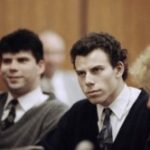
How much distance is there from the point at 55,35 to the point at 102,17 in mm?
471

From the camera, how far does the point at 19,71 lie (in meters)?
3.02

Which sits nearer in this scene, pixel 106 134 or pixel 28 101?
pixel 106 134

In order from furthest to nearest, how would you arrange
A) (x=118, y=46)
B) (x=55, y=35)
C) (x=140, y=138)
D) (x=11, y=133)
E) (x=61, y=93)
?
1. (x=55, y=35)
2. (x=61, y=93)
3. (x=11, y=133)
4. (x=118, y=46)
5. (x=140, y=138)

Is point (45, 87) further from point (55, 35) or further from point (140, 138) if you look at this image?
point (140, 138)

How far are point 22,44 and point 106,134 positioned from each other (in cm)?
68

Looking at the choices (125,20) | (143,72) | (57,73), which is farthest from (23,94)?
(125,20)

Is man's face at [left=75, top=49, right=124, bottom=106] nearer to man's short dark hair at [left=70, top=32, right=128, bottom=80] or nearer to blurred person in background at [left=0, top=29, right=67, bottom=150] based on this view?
man's short dark hair at [left=70, top=32, right=128, bottom=80]

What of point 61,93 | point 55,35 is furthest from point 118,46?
point 55,35

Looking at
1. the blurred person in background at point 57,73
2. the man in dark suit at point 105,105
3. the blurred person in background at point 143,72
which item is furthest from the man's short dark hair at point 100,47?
the blurred person in background at point 57,73

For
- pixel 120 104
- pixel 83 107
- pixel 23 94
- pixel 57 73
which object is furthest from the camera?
pixel 57 73

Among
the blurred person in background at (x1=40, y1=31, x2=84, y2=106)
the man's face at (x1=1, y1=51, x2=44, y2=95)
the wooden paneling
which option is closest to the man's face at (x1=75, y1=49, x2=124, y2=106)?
the man's face at (x1=1, y1=51, x2=44, y2=95)

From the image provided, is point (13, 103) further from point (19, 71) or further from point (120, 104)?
point (120, 104)

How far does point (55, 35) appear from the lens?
476cm

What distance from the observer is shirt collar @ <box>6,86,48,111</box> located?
3033mm
